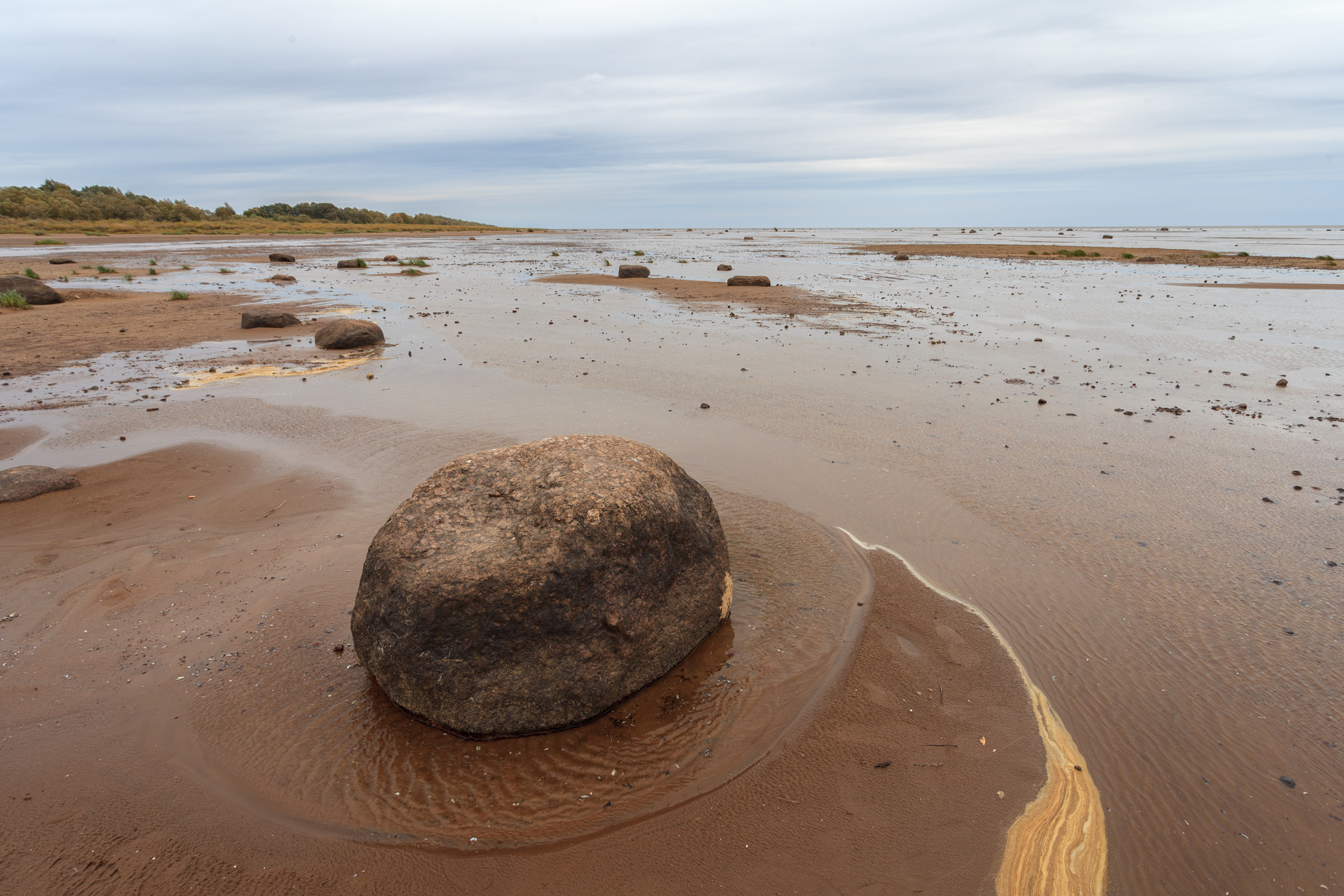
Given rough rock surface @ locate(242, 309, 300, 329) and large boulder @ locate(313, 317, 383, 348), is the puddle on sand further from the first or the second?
rough rock surface @ locate(242, 309, 300, 329)

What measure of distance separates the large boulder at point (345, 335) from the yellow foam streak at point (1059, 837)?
15.4m

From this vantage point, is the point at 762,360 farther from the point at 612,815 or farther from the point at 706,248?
the point at 706,248

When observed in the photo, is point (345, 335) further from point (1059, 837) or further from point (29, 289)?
point (1059, 837)

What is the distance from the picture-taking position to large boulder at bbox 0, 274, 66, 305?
19.8 metres

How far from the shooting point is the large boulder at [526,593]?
4004 millimetres

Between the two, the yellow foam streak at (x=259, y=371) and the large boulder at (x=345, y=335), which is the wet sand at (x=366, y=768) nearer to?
the yellow foam streak at (x=259, y=371)

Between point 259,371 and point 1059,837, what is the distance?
47.7ft

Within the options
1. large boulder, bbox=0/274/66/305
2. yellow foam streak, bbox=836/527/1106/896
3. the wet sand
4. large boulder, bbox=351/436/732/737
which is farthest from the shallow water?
large boulder, bbox=0/274/66/305

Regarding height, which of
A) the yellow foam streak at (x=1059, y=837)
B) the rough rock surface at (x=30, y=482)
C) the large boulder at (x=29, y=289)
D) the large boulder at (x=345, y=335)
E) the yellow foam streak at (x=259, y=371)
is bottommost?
the yellow foam streak at (x=1059, y=837)

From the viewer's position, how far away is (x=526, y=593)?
402cm

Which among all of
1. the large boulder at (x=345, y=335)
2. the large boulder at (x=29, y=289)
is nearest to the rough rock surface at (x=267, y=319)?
the large boulder at (x=345, y=335)

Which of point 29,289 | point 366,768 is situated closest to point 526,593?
point 366,768

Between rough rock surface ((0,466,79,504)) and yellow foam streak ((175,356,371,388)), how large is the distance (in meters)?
4.88

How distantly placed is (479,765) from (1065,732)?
148 inches
